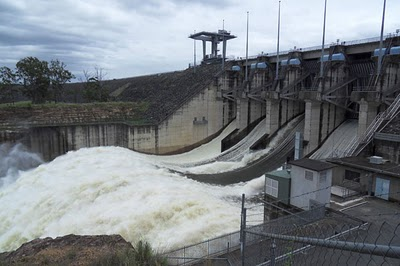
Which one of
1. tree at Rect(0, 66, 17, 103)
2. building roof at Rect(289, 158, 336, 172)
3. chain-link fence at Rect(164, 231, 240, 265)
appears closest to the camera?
chain-link fence at Rect(164, 231, 240, 265)

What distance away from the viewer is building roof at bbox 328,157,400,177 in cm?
1248

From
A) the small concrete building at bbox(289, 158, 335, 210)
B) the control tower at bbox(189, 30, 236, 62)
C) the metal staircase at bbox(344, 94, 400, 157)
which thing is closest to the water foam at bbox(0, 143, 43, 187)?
the small concrete building at bbox(289, 158, 335, 210)

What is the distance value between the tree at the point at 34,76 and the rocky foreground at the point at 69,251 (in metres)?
33.3

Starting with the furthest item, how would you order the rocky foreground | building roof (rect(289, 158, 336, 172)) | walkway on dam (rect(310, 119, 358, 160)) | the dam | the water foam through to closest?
the water foam < the dam < walkway on dam (rect(310, 119, 358, 160)) < building roof (rect(289, 158, 336, 172)) < the rocky foreground

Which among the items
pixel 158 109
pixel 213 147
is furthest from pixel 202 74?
pixel 213 147

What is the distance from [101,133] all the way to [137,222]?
55.5ft

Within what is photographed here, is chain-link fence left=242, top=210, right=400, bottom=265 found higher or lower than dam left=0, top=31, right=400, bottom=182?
lower

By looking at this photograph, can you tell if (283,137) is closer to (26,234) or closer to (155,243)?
(155,243)

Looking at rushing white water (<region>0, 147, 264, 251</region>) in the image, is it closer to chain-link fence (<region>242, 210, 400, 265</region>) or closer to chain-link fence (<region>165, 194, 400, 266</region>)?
chain-link fence (<region>165, 194, 400, 266</region>)

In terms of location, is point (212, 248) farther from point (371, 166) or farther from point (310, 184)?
point (371, 166)

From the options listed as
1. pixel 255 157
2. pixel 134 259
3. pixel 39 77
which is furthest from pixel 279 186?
pixel 39 77

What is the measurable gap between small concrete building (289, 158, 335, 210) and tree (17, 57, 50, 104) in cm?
A: 3593

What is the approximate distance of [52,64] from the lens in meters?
41.2

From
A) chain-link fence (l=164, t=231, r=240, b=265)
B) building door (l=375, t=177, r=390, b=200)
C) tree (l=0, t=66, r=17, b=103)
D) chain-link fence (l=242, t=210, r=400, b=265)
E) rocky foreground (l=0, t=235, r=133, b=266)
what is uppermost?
tree (l=0, t=66, r=17, b=103)
